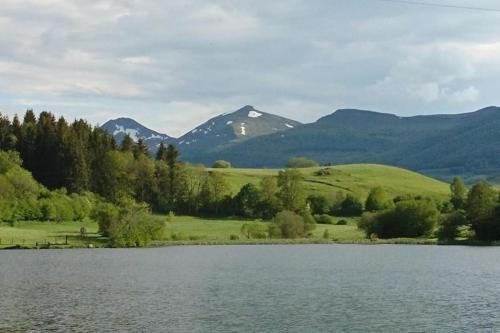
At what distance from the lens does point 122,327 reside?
148 ft

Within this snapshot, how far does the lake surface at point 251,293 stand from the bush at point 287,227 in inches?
1630

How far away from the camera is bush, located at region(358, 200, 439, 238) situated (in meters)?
150

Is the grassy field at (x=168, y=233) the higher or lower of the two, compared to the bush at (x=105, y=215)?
lower

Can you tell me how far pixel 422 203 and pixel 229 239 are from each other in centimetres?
4311

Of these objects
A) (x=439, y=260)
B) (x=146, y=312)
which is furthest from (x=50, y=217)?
(x=146, y=312)

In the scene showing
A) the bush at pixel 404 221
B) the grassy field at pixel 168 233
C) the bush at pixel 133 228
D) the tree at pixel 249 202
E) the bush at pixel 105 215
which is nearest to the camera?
the grassy field at pixel 168 233

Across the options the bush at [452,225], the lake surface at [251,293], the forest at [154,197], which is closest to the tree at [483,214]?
the forest at [154,197]

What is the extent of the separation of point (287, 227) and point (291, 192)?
40824 mm

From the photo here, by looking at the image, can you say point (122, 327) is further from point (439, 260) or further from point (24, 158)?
point (24, 158)

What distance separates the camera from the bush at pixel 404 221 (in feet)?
491

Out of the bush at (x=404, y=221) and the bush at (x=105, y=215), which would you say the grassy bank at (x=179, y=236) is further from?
the bush at (x=404, y=221)

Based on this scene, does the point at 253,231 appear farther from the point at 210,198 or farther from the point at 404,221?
the point at 210,198

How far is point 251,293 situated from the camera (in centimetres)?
6178

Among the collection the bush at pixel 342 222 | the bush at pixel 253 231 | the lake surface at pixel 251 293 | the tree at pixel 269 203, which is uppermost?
the tree at pixel 269 203
